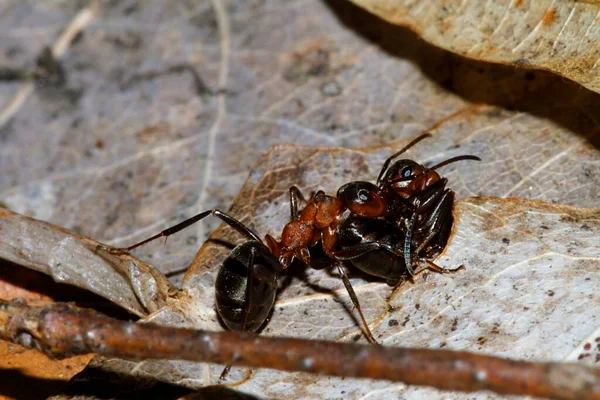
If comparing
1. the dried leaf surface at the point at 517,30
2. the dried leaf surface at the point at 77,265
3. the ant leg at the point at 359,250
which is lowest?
the dried leaf surface at the point at 77,265

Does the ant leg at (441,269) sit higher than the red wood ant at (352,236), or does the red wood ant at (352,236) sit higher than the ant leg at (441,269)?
the ant leg at (441,269)

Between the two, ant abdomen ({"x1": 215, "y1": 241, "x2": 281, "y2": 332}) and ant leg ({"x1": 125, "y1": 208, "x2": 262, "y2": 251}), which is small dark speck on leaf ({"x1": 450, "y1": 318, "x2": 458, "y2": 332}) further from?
ant leg ({"x1": 125, "y1": 208, "x2": 262, "y2": 251})

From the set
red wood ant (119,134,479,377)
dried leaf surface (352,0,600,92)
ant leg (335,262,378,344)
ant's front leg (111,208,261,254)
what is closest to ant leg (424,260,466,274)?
red wood ant (119,134,479,377)

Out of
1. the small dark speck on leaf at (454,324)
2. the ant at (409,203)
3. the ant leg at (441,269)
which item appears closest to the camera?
the small dark speck on leaf at (454,324)

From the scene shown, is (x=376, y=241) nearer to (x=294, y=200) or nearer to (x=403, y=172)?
(x=403, y=172)

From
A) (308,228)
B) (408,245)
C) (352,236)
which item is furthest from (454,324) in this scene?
(308,228)

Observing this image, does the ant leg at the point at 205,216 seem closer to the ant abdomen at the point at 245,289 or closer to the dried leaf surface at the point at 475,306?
the ant abdomen at the point at 245,289

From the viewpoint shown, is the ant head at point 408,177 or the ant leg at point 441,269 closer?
the ant leg at point 441,269

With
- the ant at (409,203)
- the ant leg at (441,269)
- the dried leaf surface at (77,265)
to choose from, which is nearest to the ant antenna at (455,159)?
the ant at (409,203)
